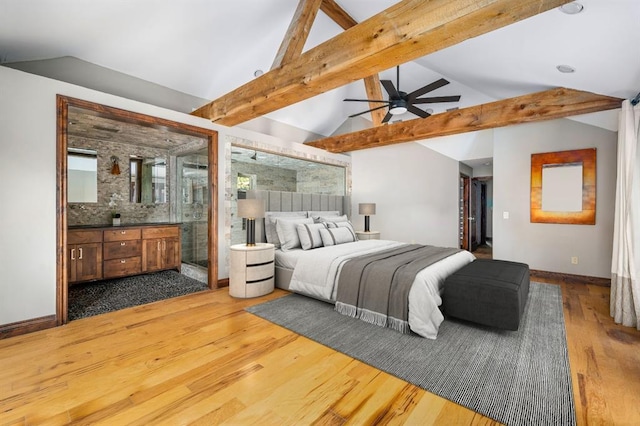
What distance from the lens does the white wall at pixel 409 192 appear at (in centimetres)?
598

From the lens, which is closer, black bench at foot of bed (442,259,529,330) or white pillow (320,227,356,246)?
black bench at foot of bed (442,259,529,330)

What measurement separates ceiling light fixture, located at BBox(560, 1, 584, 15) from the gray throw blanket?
2452mm

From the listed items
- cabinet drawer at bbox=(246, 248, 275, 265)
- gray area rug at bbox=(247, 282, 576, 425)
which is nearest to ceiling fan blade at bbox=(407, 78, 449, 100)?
gray area rug at bbox=(247, 282, 576, 425)

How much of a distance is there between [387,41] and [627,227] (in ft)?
10.3

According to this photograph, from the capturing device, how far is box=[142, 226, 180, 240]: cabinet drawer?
16.7 feet

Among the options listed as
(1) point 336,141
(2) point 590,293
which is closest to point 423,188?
(1) point 336,141

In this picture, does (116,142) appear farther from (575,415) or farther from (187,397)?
(575,415)

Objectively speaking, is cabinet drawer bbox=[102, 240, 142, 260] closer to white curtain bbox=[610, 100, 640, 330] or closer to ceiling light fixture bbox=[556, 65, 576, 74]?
ceiling light fixture bbox=[556, 65, 576, 74]

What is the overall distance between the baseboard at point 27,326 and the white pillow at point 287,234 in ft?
8.81

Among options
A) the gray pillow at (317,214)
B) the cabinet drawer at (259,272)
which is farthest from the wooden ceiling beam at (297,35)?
the gray pillow at (317,214)

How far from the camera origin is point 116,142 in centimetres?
536

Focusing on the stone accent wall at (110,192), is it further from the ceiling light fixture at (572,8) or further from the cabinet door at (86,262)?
the ceiling light fixture at (572,8)

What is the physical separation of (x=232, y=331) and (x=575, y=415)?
8.47 ft

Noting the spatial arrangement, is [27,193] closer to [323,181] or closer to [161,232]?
[161,232]
